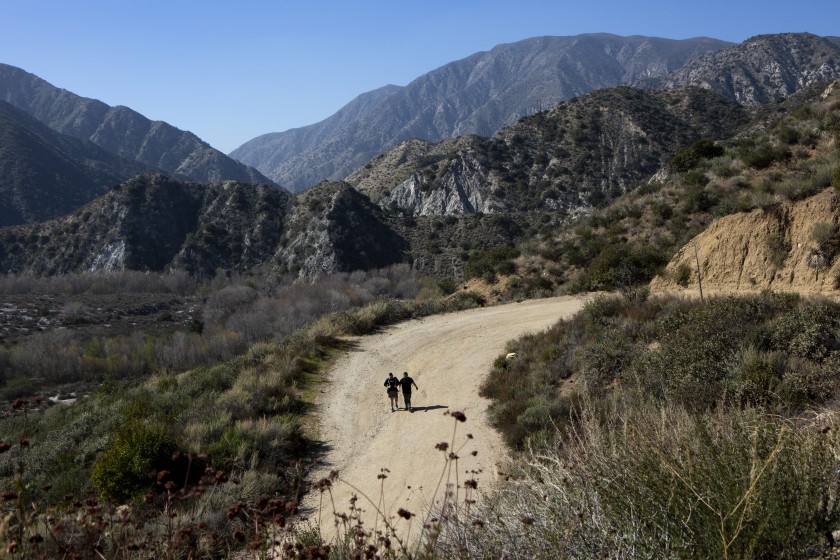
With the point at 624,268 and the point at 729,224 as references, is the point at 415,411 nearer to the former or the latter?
the point at 624,268

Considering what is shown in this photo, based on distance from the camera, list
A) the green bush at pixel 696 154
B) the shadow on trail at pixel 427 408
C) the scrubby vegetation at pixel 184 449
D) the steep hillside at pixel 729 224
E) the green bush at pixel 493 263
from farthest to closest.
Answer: the green bush at pixel 696 154
the green bush at pixel 493 263
the steep hillside at pixel 729 224
the shadow on trail at pixel 427 408
the scrubby vegetation at pixel 184 449

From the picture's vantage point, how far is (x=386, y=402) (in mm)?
13578

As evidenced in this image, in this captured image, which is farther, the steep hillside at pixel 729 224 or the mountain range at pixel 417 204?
the mountain range at pixel 417 204

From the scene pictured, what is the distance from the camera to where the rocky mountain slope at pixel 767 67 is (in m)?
129

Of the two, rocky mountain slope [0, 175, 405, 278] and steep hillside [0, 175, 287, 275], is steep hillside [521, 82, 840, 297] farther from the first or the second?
steep hillside [0, 175, 287, 275]

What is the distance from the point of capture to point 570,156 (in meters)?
68.9

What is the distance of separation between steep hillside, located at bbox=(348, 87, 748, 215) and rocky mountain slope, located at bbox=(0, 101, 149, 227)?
210 feet

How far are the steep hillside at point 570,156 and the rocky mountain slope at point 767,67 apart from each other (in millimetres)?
64523

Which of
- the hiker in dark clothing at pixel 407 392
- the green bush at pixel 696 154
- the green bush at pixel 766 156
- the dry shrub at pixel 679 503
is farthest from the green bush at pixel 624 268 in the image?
the dry shrub at pixel 679 503

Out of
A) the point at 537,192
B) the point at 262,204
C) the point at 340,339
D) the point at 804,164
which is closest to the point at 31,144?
the point at 262,204

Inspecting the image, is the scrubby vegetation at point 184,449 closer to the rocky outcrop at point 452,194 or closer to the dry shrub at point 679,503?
the dry shrub at point 679,503

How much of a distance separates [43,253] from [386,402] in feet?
270

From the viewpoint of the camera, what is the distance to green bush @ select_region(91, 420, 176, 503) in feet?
29.1

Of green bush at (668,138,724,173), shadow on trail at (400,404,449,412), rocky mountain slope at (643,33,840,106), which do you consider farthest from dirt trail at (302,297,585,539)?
rocky mountain slope at (643,33,840,106)
